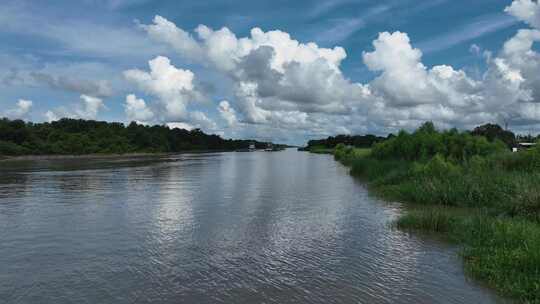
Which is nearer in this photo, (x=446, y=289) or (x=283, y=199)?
(x=446, y=289)

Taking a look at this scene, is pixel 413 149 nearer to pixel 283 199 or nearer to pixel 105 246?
pixel 283 199

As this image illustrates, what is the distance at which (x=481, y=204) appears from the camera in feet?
74.7

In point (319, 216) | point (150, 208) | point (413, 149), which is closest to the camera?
point (319, 216)

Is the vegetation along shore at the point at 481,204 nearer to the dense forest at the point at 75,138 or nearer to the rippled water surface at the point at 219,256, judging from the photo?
the rippled water surface at the point at 219,256

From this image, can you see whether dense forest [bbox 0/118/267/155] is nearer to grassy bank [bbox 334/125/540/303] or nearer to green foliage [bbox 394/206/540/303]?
grassy bank [bbox 334/125/540/303]

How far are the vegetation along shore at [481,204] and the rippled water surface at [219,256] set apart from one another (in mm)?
821

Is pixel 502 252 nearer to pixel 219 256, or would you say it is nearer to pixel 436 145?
pixel 219 256

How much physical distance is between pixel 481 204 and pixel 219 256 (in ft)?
53.3

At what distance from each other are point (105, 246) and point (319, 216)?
37.4 feet

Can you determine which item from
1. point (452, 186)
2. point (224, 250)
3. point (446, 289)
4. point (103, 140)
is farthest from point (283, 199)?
point (103, 140)

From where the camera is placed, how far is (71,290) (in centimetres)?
1095

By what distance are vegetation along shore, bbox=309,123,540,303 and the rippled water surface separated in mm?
821

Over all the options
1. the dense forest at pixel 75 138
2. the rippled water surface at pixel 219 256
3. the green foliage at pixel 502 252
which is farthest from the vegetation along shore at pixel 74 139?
the green foliage at pixel 502 252

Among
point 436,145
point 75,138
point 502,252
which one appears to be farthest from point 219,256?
point 75,138
